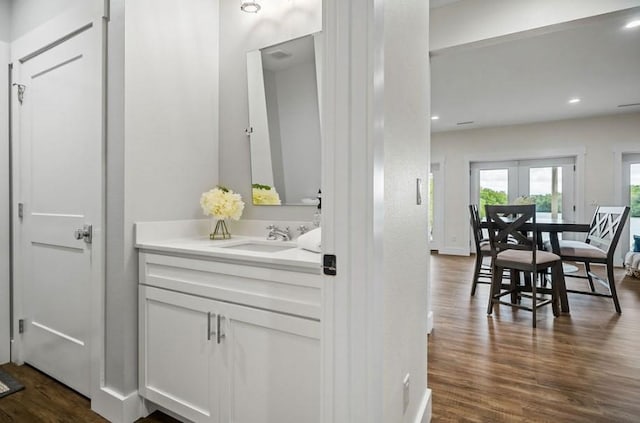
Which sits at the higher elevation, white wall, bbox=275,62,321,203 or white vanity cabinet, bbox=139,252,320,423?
white wall, bbox=275,62,321,203

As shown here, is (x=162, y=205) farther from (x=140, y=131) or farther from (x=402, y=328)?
(x=402, y=328)

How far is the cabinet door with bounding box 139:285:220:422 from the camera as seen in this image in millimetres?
1474

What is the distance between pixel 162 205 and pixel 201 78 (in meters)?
→ 0.83

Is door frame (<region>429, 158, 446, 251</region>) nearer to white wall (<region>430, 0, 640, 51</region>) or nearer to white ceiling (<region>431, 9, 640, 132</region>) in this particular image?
white ceiling (<region>431, 9, 640, 132</region>)

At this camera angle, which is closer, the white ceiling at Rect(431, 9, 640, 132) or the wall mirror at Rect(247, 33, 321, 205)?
the wall mirror at Rect(247, 33, 321, 205)

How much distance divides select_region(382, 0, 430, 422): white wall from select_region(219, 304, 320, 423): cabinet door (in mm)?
278

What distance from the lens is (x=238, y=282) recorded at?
54.6 inches

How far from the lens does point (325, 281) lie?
0.99 meters

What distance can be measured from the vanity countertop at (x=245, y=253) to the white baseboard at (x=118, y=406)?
719mm

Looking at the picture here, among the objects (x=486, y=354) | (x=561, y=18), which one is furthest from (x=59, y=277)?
(x=561, y=18)

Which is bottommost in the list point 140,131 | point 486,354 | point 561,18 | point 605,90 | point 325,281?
point 486,354

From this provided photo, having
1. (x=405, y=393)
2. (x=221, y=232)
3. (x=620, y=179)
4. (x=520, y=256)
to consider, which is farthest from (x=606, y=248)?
(x=221, y=232)

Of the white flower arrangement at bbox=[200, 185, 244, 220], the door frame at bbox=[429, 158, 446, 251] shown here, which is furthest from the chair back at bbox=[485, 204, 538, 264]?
the door frame at bbox=[429, 158, 446, 251]

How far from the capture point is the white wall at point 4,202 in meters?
2.26
